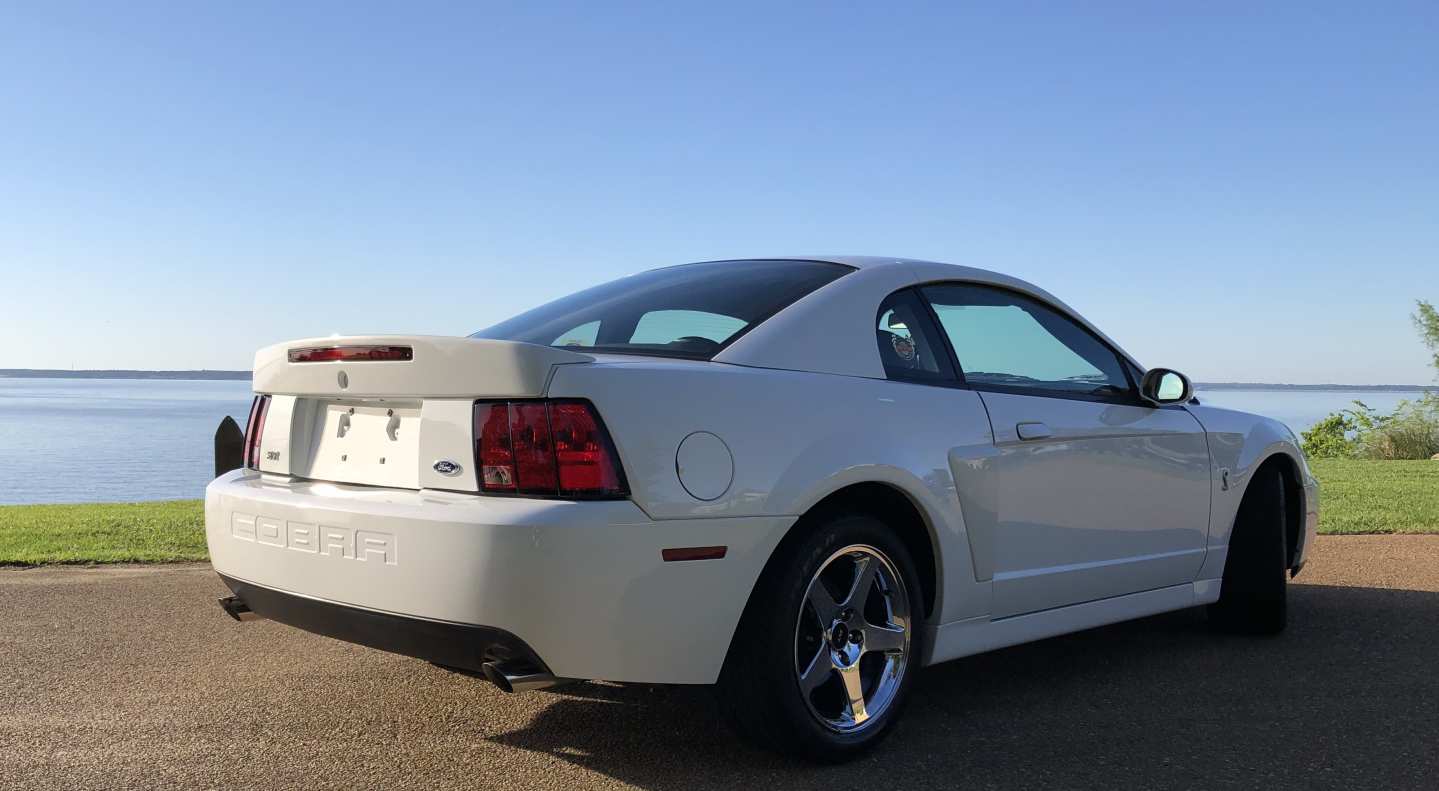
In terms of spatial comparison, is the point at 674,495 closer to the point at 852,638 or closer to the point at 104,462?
the point at 852,638

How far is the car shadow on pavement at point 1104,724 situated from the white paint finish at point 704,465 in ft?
2.53

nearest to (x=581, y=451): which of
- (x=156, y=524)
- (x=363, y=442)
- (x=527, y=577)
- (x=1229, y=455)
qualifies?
(x=527, y=577)

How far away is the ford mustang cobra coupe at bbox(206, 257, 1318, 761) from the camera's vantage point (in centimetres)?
292

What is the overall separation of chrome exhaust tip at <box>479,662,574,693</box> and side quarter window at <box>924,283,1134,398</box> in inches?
70.2

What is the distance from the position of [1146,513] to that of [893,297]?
146cm

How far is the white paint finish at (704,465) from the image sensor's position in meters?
3.02

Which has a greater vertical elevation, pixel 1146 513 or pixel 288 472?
pixel 288 472

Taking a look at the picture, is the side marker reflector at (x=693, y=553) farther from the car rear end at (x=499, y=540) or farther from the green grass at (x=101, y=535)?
the green grass at (x=101, y=535)

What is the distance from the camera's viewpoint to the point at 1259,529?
17.0ft

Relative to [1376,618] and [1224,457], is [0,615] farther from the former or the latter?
[1376,618]

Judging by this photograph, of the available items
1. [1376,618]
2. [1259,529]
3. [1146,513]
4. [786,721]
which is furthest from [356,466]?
[1376,618]

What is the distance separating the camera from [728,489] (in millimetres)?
3076

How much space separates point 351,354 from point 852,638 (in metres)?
1.65

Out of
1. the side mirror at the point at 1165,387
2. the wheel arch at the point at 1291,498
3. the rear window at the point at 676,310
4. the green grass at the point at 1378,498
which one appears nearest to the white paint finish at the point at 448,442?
the rear window at the point at 676,310
